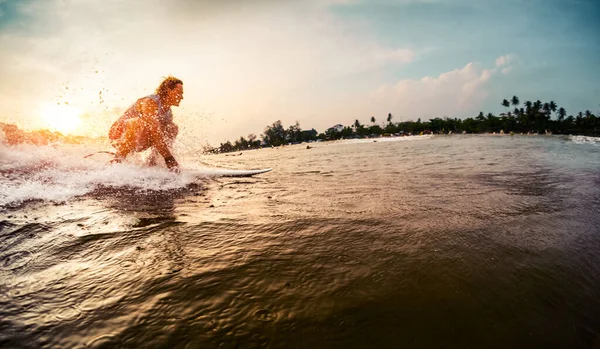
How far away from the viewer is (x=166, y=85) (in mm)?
6766

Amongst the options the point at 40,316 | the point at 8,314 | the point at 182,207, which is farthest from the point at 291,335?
the point at 182,207

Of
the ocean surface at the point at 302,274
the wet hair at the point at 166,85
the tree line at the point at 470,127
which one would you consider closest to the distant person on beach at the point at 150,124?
the wet hair at the point at 166,85

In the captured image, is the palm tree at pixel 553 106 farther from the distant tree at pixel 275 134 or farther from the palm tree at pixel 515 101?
the distant tree at pixel 275 134

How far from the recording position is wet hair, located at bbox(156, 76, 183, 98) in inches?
266

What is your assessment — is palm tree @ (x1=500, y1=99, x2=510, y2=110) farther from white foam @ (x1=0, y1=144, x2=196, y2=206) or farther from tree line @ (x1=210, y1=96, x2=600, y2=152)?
white foam @ (x1=0, y1=144, x2=196, y2=206)

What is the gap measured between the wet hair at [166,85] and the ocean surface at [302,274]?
3.83 m

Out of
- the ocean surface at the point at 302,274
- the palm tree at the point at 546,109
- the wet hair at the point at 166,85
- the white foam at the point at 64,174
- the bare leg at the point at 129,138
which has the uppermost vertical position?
the palm tree at the point at 546,109

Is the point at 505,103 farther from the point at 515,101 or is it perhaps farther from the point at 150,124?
the point at 150,124

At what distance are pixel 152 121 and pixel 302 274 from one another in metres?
6.38

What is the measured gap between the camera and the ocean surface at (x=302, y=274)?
1.30m

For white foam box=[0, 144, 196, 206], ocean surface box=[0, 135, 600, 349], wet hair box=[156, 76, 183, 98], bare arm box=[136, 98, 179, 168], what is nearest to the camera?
ocean surface box=[0, 135, 600, 349]

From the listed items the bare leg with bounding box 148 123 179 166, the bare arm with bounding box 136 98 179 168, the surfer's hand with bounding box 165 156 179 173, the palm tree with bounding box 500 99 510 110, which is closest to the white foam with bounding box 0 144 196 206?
the surfer's hand with bounding box 165 156 179 173


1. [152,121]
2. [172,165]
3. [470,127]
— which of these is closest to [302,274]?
[172,165]

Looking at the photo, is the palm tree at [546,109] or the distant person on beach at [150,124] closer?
the distant person on beach at [150,124]
